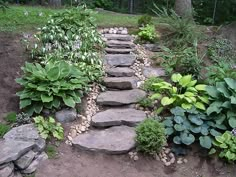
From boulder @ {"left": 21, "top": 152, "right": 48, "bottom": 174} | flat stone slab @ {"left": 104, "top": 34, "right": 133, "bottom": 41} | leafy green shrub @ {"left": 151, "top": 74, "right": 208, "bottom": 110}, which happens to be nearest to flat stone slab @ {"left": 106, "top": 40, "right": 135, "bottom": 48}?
flat stone slab @ {"left": 104, "top": 34, "right": 133, "bottom": 41}

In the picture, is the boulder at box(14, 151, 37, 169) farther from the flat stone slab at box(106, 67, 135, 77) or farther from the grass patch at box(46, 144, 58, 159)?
the flat stone slab at box(106, 67, 135, 77)

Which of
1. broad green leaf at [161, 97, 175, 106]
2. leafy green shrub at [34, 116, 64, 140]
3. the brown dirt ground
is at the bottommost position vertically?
the brown dirt ground

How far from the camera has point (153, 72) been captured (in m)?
5.71

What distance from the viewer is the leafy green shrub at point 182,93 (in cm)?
458

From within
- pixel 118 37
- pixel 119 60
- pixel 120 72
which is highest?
pixel 118 37

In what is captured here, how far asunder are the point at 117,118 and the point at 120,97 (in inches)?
19.7

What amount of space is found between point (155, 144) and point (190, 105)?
0.85m

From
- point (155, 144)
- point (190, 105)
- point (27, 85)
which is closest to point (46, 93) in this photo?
point (27, 85)

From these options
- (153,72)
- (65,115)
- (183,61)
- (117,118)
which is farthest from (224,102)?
(65,115)

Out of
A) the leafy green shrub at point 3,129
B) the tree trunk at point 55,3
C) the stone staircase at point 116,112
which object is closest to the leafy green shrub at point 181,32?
the stone staircase at point 116,112

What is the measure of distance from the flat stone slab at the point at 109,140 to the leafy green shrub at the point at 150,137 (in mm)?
165

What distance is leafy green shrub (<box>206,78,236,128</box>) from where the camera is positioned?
4.38 metres

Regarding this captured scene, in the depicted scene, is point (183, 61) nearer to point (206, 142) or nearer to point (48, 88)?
point (206, 142)

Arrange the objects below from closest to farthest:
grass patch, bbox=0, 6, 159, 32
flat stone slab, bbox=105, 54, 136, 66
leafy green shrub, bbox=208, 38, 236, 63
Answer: flat stone slab, bbox=105, 54, 136, 66 → leafy green shrub, bbox=208, 38, 236, 63 → grass patch, bbox=0, 6, 159, 32
